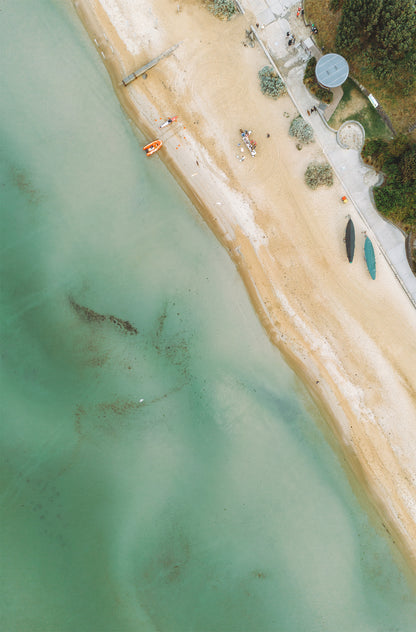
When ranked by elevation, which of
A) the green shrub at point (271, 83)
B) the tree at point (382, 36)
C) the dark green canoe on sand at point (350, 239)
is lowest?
the dark green canoe on sand at point (350, 239)

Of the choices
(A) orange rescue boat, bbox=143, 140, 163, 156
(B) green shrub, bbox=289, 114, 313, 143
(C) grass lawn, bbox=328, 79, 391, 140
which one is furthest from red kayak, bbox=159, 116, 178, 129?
(C) grass lawn, bbox=328, 79, 391, 140

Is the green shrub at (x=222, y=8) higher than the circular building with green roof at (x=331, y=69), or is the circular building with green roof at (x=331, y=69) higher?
the green shrub at (x=222, y=8)

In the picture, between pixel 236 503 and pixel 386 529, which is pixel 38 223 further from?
pixel 386 529

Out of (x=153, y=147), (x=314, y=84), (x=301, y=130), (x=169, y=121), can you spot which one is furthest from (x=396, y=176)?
(x=153, y=147)

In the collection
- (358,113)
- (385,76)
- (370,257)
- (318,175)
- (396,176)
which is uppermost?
(385,76)

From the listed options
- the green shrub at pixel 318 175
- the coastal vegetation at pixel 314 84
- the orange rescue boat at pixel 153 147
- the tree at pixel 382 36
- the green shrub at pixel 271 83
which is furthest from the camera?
the orange rescue boat at pixel 153 147

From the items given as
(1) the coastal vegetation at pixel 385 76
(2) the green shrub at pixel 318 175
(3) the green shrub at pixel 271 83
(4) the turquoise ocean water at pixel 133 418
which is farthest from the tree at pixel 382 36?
(4) the turquoise ocean water at pixel 133 418

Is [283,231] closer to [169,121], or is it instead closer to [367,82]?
[169,121]

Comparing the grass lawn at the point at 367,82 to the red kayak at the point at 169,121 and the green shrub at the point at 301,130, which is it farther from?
the red kayak at the point at 169,121
